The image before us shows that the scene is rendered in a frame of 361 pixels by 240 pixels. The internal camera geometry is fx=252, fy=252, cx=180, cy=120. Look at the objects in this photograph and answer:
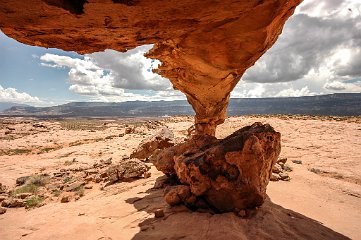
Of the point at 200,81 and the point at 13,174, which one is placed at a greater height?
the point at 200,81

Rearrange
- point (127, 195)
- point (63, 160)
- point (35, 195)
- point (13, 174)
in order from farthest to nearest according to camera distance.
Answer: point (63, 160), point (13, 174), point (35, 195), point (127, 195)

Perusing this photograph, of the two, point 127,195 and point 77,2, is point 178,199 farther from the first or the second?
point 77,2

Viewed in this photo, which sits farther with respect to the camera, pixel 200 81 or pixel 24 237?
pixel 200 81

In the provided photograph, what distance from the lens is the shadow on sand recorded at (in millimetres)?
5816

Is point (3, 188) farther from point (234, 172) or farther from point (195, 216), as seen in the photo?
point (234, 172)

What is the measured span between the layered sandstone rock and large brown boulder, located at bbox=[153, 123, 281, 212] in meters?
2.46

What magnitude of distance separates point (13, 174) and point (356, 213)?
19.0 m

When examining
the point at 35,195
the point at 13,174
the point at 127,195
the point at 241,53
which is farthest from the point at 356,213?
the point at 13,174

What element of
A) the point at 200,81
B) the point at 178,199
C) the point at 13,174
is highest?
the point at 200,81

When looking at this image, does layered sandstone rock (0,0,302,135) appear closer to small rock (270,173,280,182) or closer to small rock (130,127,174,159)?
small rock (270,173,280,182)

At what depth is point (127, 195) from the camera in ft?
31.5

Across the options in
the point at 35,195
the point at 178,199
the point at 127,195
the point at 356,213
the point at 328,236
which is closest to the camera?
the point at 328,236

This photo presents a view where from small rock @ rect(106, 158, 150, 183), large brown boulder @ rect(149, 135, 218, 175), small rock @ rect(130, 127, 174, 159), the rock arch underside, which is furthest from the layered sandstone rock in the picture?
small rock @ rect(130, 127, 174, 159)

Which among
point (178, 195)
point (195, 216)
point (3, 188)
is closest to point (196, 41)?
point (178, 195)
